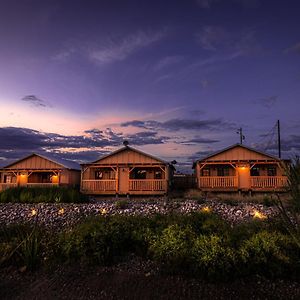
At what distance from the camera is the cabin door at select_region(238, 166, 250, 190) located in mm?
27766

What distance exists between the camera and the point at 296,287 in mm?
5887

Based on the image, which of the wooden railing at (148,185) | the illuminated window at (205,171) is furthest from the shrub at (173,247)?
the illuminated window at (205,171)

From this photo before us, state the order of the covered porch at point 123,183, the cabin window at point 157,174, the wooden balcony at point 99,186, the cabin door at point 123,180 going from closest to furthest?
the covered porch at point 123,183 < the wooden balcony at point 99,186 < the cabin door at point 123,180 < the cabin window at point 157,174

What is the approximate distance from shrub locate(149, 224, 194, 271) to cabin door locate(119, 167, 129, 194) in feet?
69.7

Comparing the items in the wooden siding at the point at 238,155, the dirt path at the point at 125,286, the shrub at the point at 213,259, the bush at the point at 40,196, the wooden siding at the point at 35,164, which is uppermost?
the wooden siding at the point at 238,155

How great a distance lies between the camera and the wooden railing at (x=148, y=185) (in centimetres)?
2761

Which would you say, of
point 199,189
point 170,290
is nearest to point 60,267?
point 170,290

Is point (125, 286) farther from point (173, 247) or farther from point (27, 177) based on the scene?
point (27, 177)

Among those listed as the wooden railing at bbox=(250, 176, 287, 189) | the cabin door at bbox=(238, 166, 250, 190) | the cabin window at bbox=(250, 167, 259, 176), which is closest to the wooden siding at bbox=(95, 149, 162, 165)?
the cabin door at bbox=(238, 166, 250, 190)

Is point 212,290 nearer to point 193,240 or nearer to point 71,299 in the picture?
point 193,240

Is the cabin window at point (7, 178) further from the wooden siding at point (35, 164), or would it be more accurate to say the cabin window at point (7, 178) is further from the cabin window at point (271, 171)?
the cabin window at point (271, 171)

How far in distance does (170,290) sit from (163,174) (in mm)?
24833

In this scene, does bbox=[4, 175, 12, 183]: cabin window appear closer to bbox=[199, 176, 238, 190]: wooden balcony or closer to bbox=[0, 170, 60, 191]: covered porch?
bbox=[0, 170, 60, 191]: covered porch

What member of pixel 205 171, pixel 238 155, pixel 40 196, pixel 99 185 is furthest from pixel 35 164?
pixel 238 155
